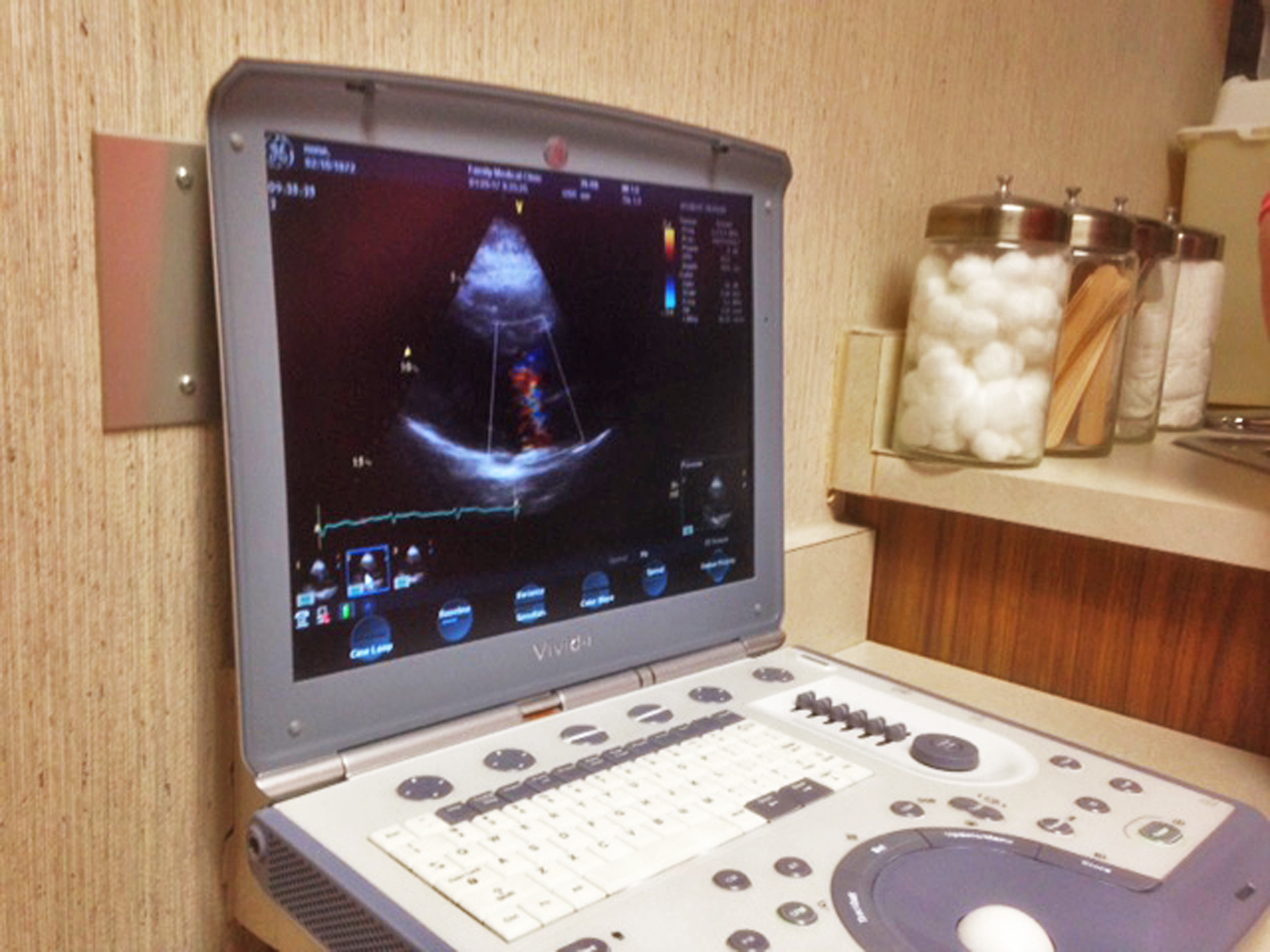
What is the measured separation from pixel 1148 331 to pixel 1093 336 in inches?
5.3

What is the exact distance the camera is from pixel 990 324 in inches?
32.9

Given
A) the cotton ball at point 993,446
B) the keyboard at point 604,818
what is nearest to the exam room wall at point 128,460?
the keyboard at point 604,818

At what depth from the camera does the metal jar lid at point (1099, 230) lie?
88cm

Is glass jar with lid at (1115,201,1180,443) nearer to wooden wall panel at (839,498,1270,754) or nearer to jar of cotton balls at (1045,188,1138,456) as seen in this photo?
jar of cotton balls at (1045,188,1138,456)

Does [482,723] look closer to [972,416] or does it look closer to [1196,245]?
[972,416]

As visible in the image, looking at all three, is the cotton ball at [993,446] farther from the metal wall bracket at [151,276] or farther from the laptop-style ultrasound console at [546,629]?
the metal wall bracket at [151,276]

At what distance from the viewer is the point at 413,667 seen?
57cm

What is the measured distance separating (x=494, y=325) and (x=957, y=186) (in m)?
0.63

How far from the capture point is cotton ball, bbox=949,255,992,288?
2.76 feet

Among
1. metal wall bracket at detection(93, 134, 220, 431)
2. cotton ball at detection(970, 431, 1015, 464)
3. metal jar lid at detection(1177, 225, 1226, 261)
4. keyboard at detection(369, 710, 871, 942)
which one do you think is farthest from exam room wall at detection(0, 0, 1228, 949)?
metal jar lid at detection(1177, 225, 1226, 261)

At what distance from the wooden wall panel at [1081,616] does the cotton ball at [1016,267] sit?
20cm

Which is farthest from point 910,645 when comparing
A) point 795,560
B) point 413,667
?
point 413,667

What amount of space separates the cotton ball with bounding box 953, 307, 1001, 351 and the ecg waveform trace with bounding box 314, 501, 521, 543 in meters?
0.41

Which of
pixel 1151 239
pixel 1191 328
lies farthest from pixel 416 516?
pixel 1191 328
